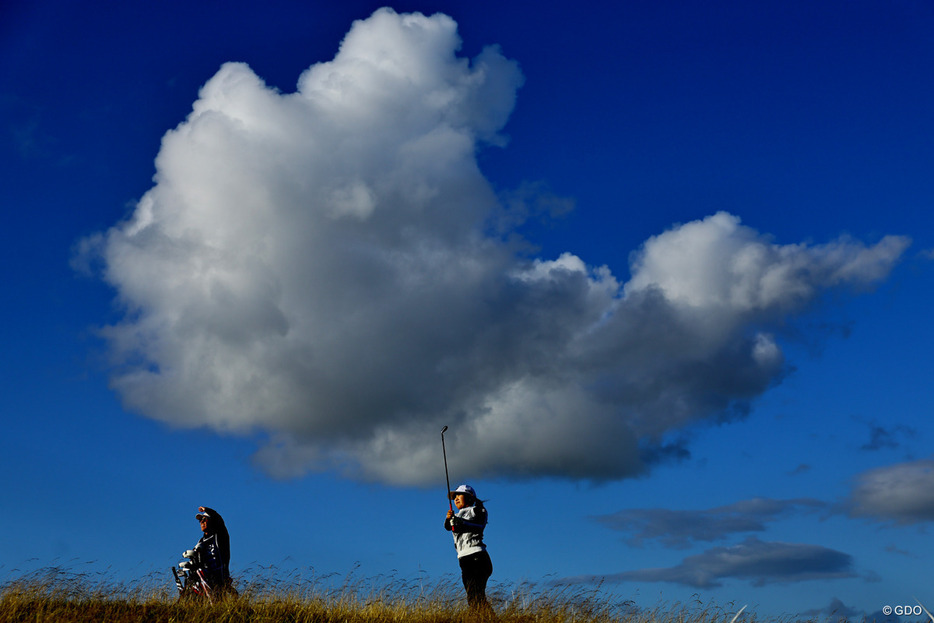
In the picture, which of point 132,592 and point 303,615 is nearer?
point 303,615

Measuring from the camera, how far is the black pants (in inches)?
444

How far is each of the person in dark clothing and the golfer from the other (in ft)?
13.3

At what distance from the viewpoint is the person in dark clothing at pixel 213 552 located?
1252cm

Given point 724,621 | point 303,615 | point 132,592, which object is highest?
point 132,592

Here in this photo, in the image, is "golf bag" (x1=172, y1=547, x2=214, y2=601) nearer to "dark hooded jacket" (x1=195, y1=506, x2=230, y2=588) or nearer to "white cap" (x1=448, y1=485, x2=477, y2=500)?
"dark hooded jacket" (x1=195, y1=506, x2=230, y2=588)

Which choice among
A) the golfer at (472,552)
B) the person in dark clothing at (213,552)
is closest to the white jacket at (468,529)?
the golfer at (472,552)

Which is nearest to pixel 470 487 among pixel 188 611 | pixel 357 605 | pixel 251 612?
pixel 357 605

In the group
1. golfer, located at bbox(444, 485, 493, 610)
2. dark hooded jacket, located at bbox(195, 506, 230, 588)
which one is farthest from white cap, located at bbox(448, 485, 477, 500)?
dark hooded jacket, located at bbox(195, 506, 230, 588)

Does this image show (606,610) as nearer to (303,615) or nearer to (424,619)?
(424,619)

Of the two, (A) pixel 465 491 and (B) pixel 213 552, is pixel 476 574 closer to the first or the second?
(A) pixel 465 491

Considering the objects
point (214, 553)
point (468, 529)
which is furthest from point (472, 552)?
point (214, 553)

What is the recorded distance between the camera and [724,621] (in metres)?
12.5

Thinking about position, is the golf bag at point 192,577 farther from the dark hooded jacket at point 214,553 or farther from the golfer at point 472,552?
the golfer at point 472,552

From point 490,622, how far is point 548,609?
155cm
